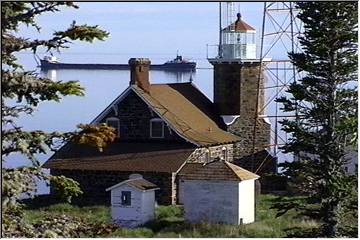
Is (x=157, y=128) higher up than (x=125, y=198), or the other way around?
(x=157, y=128)

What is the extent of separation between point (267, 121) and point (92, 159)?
570 cm

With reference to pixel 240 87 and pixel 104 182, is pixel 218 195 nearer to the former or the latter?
pixel 104 182

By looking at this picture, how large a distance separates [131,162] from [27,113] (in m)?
15.0

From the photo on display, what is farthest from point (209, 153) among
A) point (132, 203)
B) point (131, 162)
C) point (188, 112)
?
point (132, 203)

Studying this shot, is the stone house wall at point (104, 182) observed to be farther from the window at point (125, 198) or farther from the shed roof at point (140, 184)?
the window at point (125, 198)

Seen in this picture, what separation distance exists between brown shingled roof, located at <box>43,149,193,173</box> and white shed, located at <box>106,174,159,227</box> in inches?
67.1

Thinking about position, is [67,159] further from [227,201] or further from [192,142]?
[227,201]

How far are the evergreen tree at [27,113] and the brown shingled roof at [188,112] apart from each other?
50.5ft

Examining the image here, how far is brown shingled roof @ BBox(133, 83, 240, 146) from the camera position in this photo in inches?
882

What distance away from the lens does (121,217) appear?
1839 centimetres

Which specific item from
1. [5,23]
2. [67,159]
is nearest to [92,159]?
[67,159]

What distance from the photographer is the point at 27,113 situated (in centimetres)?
657

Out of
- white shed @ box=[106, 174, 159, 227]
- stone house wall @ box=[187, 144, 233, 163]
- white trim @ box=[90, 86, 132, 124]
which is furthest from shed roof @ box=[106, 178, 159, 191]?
white trim @ box=[90, 86, 132, 124]

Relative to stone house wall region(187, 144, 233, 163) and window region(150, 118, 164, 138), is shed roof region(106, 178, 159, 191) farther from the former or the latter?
window region(150, 118, 164, 138)
